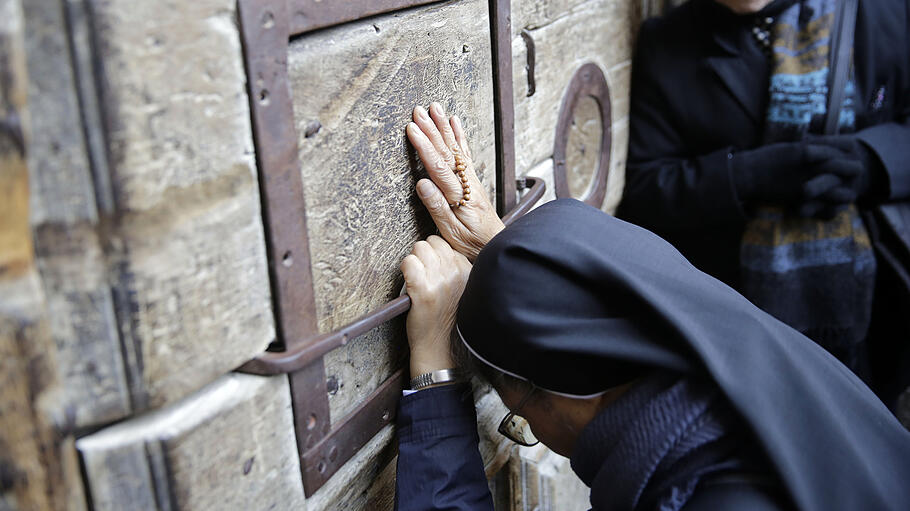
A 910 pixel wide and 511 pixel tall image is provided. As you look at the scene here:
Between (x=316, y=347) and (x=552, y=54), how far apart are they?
919mm

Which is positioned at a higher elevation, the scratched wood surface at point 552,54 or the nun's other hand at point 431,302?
the scratched wood surface at point 552,54

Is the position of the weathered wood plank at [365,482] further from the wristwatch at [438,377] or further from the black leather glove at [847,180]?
the black leather glove at [847,180]

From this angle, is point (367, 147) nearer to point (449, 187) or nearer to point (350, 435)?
point (449, 187)

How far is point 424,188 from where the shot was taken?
1.14 metres

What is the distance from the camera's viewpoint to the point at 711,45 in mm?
2059

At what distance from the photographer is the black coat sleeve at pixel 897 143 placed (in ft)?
6.51

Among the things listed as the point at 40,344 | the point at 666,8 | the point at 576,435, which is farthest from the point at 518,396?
the point at 666,8

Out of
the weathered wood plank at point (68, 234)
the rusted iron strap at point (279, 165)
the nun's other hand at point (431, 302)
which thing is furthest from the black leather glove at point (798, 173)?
the weathered wood plank at point (68, 234)

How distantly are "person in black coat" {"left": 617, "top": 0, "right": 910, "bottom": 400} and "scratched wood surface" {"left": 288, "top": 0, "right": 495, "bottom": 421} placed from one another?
0.98 metres

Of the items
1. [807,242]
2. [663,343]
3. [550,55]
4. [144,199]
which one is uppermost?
[550,55]

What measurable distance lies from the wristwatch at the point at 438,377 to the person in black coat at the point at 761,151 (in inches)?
45.4

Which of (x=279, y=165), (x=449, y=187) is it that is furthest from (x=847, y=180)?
(x=279, y=165)

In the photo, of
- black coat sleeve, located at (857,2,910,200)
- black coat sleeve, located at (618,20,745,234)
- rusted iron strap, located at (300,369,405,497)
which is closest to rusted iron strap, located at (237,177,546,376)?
rusted iron strap, located at (300,369,405,497)

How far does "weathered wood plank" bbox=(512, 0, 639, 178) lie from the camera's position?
1.48 metres
